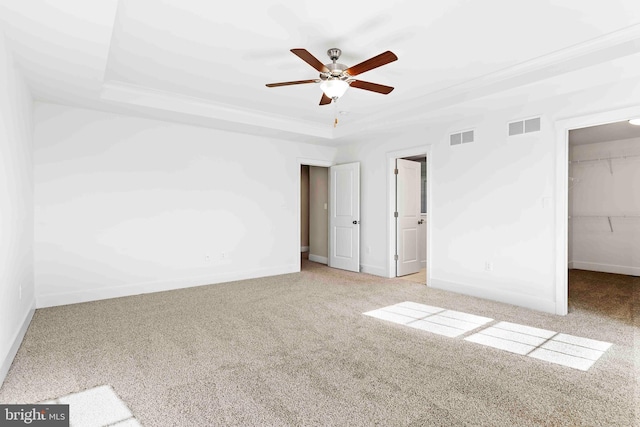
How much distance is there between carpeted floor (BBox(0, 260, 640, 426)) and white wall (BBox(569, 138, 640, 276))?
9.23 ft

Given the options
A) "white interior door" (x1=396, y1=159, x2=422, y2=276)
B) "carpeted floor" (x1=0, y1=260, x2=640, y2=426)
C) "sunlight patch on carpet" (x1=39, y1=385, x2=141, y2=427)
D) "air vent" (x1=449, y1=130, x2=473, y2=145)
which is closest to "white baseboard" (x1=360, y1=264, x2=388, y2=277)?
"white interior door" (x1=396, y1=159, x2=422, y2=276)

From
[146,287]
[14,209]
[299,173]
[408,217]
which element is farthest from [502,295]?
[14,209]

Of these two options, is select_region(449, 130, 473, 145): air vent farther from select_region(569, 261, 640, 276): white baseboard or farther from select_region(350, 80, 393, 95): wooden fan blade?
select_region(569, 261, 640, 276): white baseboard

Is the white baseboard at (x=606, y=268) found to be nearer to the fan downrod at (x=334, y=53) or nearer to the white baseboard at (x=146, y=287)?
the white baseboard at (x=146, y=287)

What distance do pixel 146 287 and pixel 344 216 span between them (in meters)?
3.46

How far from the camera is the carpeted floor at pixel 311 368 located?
6.59 feet

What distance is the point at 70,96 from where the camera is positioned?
3.86 meters

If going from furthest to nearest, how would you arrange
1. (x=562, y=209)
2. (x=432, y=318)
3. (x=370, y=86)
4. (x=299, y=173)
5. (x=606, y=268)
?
(x=606, y=268) < (x=299, y=173) < (x=562, y=209) < (x=432, y=318) < (x=370, y=86)

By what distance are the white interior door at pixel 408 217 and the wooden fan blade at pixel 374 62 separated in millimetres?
3162

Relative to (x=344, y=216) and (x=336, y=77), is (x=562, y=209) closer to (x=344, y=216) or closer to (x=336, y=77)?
(x=336, y=77)

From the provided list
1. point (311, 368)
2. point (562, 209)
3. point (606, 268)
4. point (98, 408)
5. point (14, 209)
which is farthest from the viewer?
point (606, 268)

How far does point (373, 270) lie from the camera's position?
611cm

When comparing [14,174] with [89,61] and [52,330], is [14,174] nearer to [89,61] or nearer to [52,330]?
[89,61]

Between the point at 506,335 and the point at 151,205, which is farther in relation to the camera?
the point at 151,205
